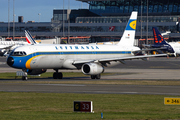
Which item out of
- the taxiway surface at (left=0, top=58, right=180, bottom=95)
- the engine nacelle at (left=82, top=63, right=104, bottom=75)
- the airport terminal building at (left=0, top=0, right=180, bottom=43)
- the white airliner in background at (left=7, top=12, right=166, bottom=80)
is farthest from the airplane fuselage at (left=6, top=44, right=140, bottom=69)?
the airport terminal building at (left=0, top=0, right=180, bottom=43)

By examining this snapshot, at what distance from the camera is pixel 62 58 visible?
4681 centimetres

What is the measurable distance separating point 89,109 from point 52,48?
1122 inches

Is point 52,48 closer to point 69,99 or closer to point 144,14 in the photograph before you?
point 69,99

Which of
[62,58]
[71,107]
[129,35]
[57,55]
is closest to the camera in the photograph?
[71,107]

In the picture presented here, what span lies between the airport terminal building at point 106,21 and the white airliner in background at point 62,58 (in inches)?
4520

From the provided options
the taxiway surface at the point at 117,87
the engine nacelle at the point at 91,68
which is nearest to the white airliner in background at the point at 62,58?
the engine nacelle at the point at 91,68

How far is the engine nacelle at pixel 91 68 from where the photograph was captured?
148ft

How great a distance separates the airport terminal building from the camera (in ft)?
564

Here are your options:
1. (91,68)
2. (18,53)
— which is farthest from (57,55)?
(18,53)

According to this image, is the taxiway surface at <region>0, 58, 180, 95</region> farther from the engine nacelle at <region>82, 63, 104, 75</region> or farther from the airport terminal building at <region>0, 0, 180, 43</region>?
the airport terminal building at <region>0, 0, 180, 43</region>

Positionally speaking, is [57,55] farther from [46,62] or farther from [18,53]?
[18,53]

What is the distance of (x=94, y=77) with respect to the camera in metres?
47.8

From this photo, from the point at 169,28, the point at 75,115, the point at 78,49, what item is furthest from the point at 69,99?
the point at 169,28

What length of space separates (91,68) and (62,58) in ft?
13.7
